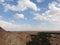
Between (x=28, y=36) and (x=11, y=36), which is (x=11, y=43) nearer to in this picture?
(x=11, y=36)

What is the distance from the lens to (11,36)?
39.3 feet

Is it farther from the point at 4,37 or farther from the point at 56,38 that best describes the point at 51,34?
the point at 4,37

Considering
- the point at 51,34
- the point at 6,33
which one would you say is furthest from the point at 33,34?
the point at 6,33

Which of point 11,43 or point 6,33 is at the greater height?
point 6,33

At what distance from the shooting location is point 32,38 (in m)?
12.6

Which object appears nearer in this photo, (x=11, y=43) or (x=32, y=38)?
(x=11, y=43)

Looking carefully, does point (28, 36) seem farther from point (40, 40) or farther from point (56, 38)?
point (56, 38)

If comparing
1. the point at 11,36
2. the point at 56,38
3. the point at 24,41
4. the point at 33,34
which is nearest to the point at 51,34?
the point at 56,38

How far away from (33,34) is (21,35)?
106 cm

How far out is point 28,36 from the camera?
12.7 metres

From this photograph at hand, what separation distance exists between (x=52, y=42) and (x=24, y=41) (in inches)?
92.9

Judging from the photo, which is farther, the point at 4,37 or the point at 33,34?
the point at 33,34

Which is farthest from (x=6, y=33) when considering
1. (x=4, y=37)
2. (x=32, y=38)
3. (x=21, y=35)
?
(x=32, y=38)

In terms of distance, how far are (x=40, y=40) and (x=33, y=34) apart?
82 cm
